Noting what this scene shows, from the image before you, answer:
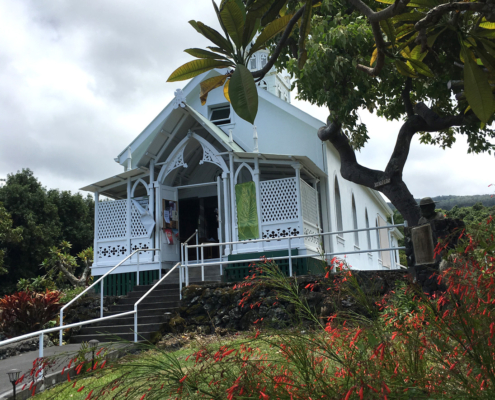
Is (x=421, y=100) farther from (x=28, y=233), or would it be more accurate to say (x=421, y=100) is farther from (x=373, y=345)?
(x=28, y=233)

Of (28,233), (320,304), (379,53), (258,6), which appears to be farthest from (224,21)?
(28,233)

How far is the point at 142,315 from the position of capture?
11.8 metres

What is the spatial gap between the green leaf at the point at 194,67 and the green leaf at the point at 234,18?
254mm

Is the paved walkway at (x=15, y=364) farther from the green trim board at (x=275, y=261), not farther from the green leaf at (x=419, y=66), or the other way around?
the green leaf at (x=419, y=66)

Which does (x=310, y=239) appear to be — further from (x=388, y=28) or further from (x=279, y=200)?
(x=388, y=28)

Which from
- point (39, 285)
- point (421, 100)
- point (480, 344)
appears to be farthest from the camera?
point (39, 285)

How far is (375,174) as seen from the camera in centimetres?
1190

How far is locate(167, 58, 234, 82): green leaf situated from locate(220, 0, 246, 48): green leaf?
254 millimetres

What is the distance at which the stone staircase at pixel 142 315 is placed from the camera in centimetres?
1103

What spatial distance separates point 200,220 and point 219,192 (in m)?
1.91

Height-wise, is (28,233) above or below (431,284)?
above

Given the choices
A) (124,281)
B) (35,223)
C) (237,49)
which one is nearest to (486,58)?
(237,49)

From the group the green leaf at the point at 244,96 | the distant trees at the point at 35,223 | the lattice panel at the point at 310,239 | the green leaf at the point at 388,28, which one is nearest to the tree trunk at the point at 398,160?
the lattice panel at the point at 310,239

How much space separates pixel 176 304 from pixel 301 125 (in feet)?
26.3
